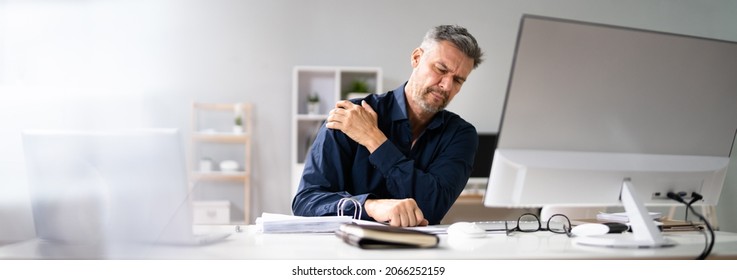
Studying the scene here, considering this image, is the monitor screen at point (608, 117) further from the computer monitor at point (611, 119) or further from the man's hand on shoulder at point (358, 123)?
the man's hand on shoulder at point (358, 123)

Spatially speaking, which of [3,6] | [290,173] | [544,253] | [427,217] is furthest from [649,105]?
[3,6]

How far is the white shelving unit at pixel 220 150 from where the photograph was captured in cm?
197

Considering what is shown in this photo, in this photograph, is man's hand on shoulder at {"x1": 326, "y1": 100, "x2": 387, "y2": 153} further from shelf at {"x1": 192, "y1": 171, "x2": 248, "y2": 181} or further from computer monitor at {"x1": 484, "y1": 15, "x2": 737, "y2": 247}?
shelf at {"x1": 192, "y1": 171, "x2": 248, "y2": 181}

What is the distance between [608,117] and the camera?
1.22 m

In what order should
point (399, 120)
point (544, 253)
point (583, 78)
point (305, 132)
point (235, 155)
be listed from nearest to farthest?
1. point (544, 253)
2. point (583, 78)
3. point (399, 120)
4. point (235, 155)
5. point (305, 132)

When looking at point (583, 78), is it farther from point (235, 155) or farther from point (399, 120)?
point (235, 155)

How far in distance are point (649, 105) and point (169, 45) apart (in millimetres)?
1376

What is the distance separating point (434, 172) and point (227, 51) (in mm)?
908

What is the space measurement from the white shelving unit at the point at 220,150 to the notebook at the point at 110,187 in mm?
523

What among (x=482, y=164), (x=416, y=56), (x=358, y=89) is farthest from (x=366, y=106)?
(x=482, y=164)

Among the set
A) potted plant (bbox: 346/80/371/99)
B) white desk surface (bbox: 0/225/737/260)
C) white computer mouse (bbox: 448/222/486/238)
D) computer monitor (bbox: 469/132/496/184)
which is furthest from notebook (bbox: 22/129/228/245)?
computer monitor (bbox: 469/132/496/184)

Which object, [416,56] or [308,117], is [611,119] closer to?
[416,56]

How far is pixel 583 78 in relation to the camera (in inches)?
46.6

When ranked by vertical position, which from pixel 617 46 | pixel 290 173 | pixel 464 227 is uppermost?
pixel 617 46
